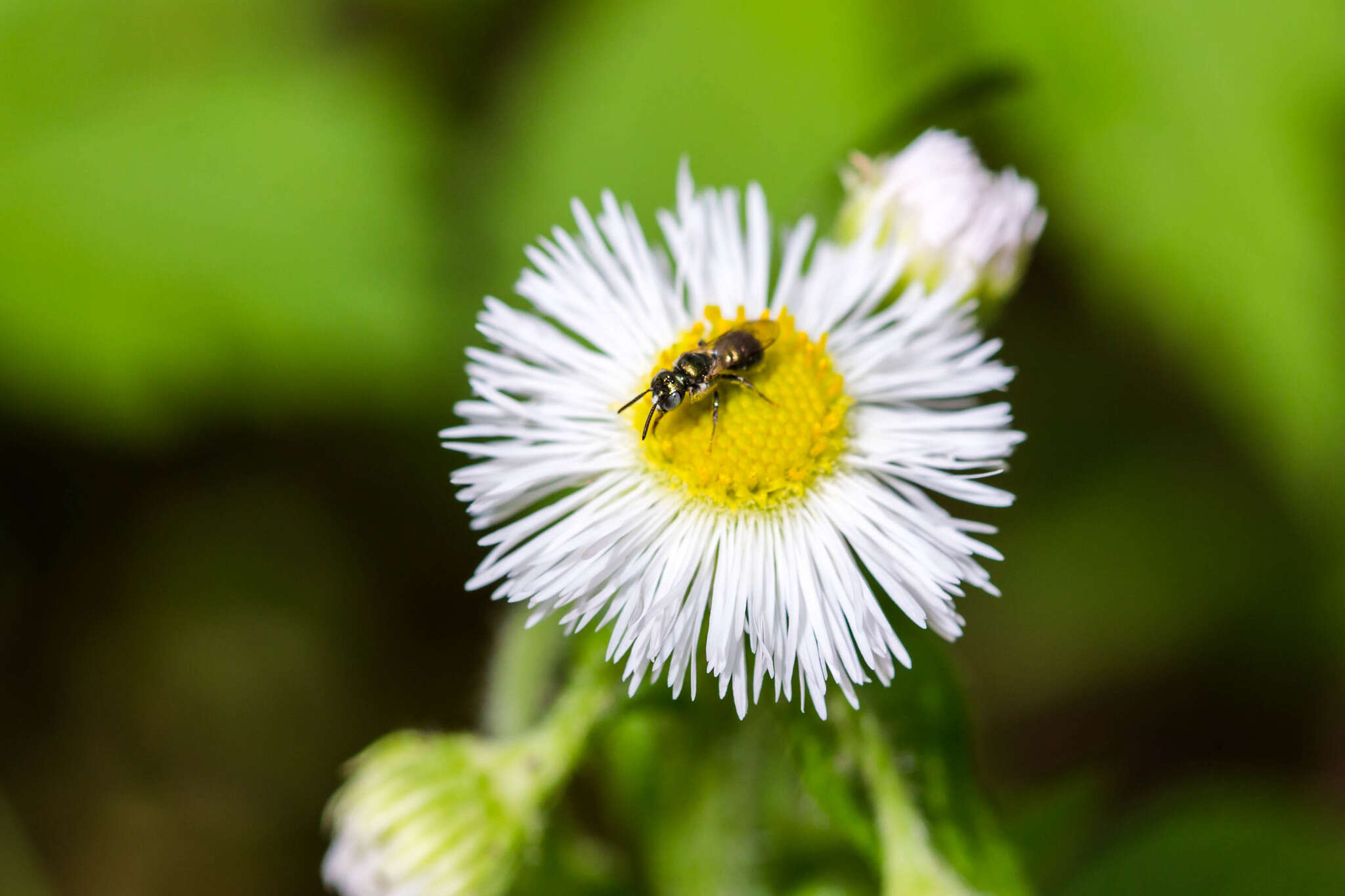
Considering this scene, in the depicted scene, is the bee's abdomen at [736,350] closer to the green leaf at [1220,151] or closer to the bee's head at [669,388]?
the bee's head at [669,388]

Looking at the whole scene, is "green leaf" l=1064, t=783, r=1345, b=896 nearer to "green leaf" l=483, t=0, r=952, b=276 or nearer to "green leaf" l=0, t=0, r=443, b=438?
"green leaf" l=483, t=0, r=952, b=276

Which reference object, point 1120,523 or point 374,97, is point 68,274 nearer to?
point 374,97

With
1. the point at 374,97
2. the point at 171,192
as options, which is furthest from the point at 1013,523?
the point at 171,192

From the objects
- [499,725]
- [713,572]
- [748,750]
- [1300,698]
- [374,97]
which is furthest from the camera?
[1300,698]

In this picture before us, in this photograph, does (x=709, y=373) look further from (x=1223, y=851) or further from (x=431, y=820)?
(x=1223, y=851)

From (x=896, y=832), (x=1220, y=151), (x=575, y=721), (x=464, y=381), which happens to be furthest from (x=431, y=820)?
(x=1220, y=151)

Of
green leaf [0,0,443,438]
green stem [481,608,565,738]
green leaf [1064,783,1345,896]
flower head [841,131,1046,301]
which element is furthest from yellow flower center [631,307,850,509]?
green leaf [1064,783,1345,896]

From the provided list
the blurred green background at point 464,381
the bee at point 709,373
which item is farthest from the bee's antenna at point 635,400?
the blurred green background at point 464,381
